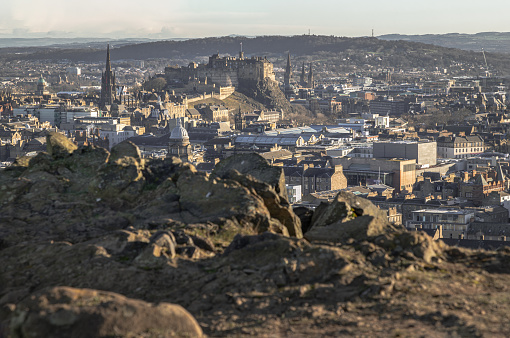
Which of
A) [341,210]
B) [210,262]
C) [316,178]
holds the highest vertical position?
[341,210]

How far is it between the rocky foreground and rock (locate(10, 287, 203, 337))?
1 centimetres

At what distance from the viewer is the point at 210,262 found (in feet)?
49.9

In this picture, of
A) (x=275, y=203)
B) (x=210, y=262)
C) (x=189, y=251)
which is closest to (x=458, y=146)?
(x=275, y=203)

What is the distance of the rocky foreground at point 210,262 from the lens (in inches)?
480

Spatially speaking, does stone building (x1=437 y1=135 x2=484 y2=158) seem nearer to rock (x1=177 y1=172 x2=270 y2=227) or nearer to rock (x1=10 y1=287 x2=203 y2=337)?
rock (x1=177 y1=172 x2=270 y2=227)

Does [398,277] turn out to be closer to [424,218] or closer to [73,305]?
[73,305]

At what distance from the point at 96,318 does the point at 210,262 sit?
408 centimetres

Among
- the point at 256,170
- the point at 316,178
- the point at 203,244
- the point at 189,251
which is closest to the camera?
the point at 189,251

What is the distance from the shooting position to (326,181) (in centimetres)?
9394

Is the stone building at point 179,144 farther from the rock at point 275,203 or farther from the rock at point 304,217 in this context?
the rock at point 275,203

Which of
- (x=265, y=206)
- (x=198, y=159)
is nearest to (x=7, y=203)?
(x=265, y=206)

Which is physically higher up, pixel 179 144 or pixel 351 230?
pixel 351 230

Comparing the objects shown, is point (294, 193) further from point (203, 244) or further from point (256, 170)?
point (203, 244)

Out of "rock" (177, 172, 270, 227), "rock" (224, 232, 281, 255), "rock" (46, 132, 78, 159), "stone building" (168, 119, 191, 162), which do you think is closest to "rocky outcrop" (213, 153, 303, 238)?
"rock" (177, 172, 270, 227)
